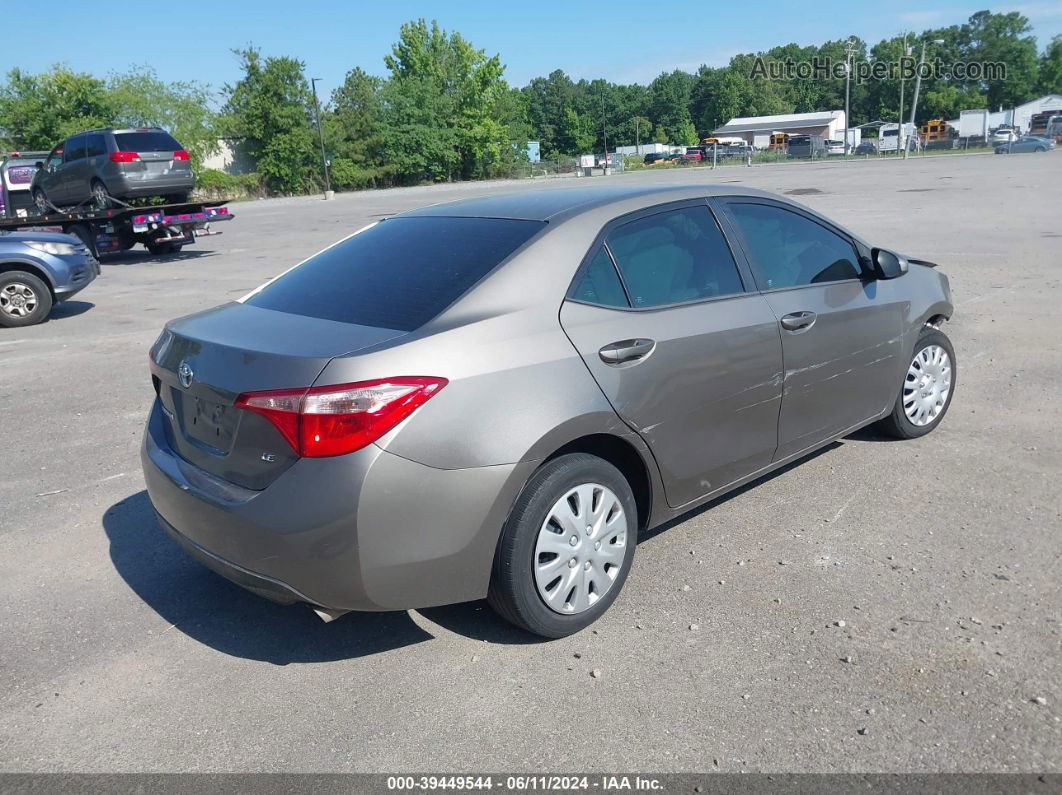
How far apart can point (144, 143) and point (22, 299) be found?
862cm

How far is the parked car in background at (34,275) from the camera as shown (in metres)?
11.2

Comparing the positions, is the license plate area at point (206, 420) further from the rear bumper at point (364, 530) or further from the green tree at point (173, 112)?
the green tree at point (173, 112)

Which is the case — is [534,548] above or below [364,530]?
below

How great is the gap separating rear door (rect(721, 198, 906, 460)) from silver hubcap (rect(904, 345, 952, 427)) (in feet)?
0.99

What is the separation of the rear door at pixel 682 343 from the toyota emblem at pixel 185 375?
145cm

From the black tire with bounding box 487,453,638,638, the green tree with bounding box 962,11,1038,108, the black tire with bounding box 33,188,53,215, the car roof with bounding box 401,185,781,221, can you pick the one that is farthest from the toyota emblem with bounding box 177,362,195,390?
the green tree with bounding box 962,11,1038,108

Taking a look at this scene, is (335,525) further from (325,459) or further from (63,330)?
(63,330)

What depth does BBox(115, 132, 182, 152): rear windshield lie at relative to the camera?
18422mm

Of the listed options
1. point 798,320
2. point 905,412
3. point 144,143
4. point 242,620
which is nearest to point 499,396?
point 242,620

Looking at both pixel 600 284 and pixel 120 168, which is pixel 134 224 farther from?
pixel 600 284

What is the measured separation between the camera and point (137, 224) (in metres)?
17.6

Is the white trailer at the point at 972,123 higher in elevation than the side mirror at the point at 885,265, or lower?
lower

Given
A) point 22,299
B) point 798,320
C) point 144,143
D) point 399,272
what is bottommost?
point 22,299

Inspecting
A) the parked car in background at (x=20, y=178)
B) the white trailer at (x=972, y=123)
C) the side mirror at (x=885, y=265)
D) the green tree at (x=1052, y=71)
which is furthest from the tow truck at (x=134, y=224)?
the green tree at (x=1052, y=71)
